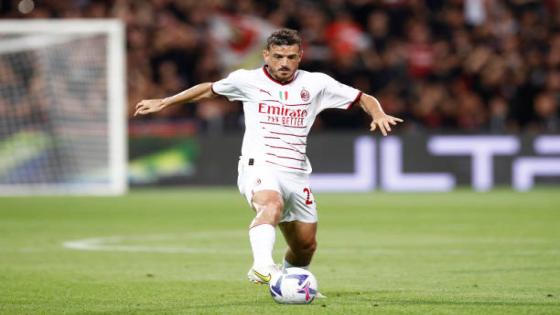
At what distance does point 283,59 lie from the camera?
27.5 feet

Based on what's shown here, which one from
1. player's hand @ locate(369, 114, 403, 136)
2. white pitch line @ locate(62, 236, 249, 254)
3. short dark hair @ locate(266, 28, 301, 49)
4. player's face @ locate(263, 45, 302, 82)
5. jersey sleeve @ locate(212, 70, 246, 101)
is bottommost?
white pitch line @ locate(62, 236, 249, 254)

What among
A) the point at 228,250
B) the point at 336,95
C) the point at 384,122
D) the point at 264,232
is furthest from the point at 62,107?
the point at 264,232

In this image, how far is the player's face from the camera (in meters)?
8.33

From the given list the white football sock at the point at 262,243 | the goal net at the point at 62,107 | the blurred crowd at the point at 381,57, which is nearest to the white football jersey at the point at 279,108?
the white football sock at the point at 262,243

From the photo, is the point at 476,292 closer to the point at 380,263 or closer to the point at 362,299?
the point at 362,299

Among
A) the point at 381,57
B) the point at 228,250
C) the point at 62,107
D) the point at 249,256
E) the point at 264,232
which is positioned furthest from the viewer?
the point at 381,57

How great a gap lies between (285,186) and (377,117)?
0.82 meters

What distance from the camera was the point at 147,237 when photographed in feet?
46.5

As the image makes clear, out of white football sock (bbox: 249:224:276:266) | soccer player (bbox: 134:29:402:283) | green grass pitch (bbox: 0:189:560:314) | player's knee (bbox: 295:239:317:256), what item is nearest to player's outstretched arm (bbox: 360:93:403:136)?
soccer player (bbox: 134:29:402:283)

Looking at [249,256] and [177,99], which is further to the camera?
[249,256]

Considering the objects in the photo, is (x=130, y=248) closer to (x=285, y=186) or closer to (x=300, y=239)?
(x=300, y=239)

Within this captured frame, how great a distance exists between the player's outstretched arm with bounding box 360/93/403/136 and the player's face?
0.60m

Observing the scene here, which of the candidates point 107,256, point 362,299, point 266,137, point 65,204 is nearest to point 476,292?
point 362,299

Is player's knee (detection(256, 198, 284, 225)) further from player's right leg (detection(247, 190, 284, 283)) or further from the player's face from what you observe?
the player's face
